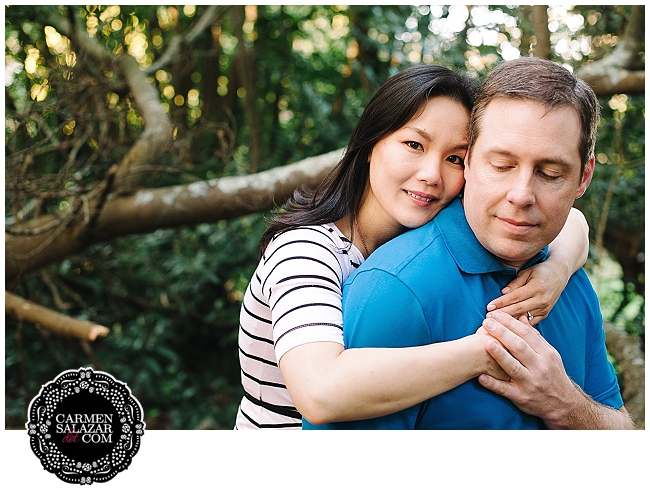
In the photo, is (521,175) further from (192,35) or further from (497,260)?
(192,35)

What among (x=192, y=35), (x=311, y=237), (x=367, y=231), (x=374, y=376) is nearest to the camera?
(x=374, y=376)

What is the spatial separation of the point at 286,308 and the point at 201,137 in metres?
3.49

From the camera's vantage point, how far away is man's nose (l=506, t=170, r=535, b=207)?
119 centimetres

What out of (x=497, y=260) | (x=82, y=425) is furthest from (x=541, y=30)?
(x=82, y=425)

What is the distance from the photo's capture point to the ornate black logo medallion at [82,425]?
1.33 meters

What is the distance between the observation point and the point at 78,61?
3.32m

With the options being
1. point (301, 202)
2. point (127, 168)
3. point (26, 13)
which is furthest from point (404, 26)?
point (301, 202)

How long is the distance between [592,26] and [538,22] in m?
0.96

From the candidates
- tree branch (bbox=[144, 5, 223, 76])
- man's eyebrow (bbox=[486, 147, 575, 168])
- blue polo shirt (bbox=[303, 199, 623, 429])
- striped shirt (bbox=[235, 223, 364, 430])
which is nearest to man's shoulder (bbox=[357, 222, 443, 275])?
blue polo shirt (bbox=[303, 199, 623, 429])

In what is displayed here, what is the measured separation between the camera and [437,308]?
1216mm

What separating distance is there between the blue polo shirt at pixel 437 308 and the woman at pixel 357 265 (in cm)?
4

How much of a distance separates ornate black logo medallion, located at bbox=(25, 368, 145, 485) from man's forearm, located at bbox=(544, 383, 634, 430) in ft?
2.91
